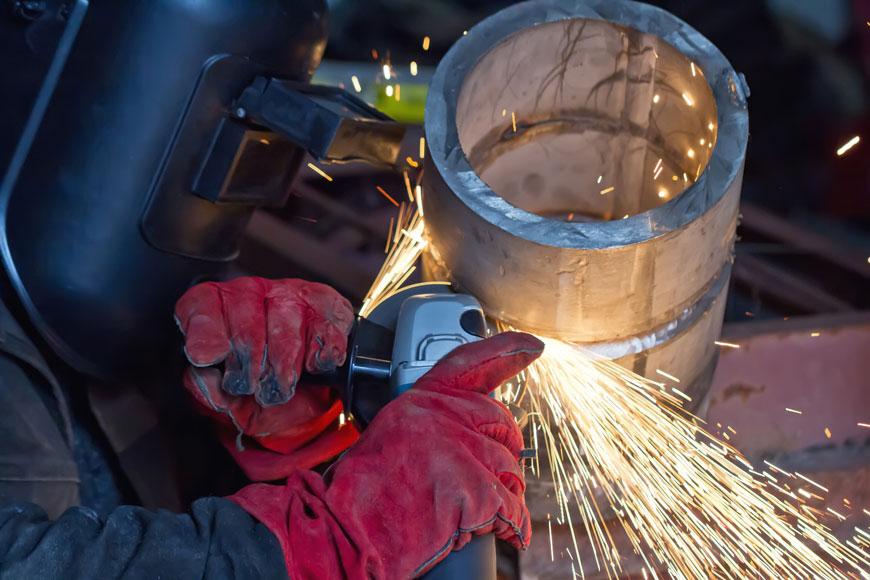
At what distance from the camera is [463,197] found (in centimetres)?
152

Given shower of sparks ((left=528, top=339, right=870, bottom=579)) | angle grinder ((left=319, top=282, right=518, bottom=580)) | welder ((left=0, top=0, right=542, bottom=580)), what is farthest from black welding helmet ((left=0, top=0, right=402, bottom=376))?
shower of sparks ((left=528, top=339, right=870, bottom=579))

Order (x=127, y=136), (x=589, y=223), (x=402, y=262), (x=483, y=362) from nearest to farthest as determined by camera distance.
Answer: (x=483, y=362) → (x=589, y=223) → (x=127, y=136) → (x=402, y=262)

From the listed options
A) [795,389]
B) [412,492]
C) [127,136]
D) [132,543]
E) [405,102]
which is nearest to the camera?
[132,543]

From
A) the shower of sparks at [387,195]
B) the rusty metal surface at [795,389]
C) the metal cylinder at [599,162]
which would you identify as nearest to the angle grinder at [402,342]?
the metal cylinder at [599,162]

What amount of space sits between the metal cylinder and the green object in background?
1766 millimetres

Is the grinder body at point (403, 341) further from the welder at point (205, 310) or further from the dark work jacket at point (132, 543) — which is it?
the dark work jacket at point (132, 543)

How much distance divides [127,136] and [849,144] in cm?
304

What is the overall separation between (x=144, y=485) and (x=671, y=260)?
53.2 inches

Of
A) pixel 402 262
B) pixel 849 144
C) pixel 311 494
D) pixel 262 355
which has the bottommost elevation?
pixel 311 494

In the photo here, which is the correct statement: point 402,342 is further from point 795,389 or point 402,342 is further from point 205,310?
point 795,389

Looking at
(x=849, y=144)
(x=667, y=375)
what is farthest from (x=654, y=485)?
(x=849, y=144)

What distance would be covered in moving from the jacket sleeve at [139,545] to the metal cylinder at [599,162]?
70 centimetres

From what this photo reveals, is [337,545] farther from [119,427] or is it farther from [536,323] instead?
[119,427]

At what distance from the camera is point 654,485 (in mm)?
1772
